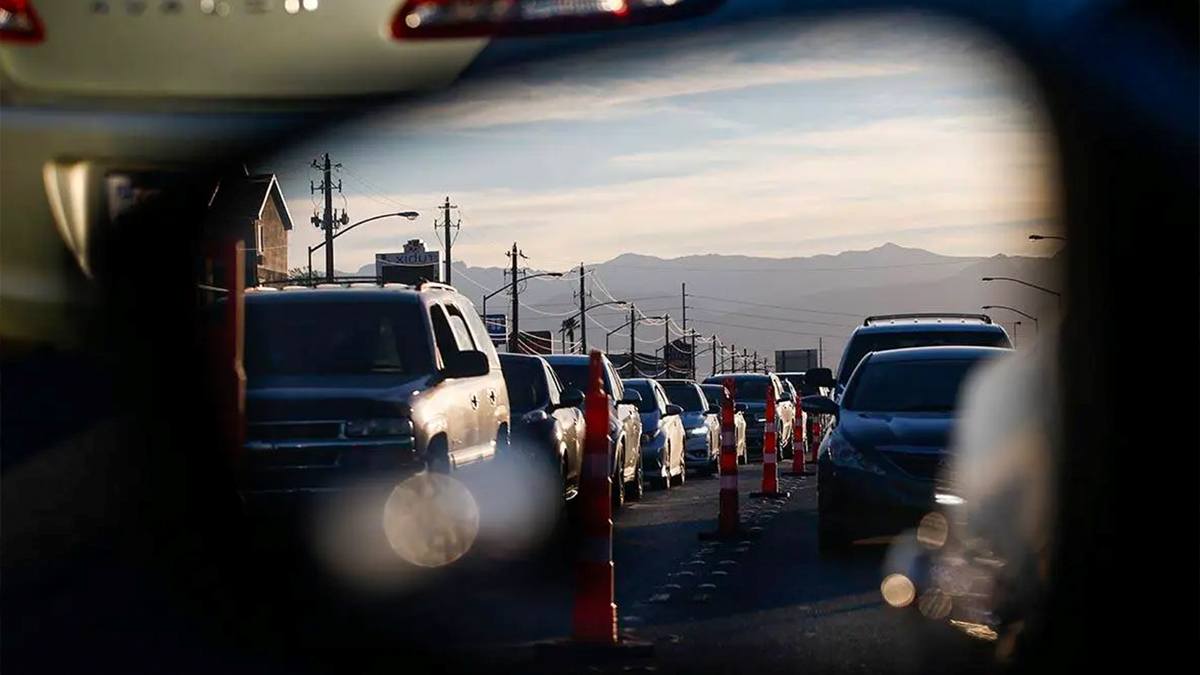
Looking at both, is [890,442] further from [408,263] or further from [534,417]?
[408,263]

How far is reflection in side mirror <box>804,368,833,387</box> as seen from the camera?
589 inches

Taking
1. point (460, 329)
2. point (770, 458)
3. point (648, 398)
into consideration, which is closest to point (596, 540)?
point (460, 329)

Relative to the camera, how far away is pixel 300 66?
3.47 meters

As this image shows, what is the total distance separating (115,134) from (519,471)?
8478 millimetres

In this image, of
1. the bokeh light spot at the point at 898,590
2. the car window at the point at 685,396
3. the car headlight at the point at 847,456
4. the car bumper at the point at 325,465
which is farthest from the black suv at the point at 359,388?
the car window at the point at 685,396

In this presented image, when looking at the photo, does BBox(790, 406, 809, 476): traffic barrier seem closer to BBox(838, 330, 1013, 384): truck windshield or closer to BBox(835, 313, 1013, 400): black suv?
BBox(835, 313, 1013, 400): black suv

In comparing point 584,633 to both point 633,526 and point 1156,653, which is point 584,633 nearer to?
point 1156,653

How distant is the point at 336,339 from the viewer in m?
9.94

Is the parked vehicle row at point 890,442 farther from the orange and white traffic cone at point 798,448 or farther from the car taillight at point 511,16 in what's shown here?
the orange and white traffic cone at point 798,448

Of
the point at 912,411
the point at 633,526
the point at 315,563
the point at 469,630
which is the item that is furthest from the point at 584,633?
the point at 633,526

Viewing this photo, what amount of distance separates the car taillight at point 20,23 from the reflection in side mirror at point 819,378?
1182 cm

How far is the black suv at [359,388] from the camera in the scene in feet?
28.7

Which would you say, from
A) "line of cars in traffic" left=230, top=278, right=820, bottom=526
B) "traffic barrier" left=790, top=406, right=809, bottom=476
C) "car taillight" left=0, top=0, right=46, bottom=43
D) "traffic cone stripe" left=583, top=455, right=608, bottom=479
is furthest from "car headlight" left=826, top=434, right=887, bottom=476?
"traffic barrier" left=790, top=406, right=809, bottom=476

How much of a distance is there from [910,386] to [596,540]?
193 inches
